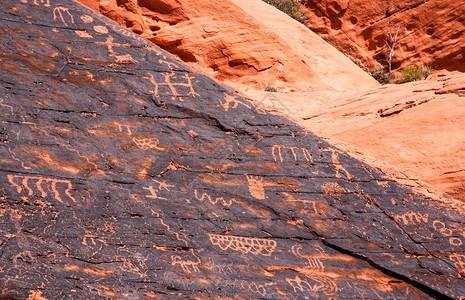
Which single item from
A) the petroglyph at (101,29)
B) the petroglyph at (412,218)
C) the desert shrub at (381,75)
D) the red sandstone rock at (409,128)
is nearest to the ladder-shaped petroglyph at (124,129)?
the petroglyph at (101,29)

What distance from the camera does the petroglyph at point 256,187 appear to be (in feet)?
10.8

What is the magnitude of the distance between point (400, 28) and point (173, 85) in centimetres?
917

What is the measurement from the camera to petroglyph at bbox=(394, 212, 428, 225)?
3.37 metres

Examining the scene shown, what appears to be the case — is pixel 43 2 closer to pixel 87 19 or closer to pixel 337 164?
pixel 87 19

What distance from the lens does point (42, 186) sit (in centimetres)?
288

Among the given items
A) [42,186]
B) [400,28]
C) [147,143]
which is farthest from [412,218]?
[400,28]

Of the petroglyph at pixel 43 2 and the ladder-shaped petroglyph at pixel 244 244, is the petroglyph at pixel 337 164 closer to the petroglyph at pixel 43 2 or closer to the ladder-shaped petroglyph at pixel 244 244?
the ladder-shaped petroglyph at pixel 244 244

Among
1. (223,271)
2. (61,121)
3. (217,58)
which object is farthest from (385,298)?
(217,58)

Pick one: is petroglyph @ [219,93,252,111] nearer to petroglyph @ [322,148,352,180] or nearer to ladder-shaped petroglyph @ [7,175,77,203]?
petroglyph @ [322,148,352,180]

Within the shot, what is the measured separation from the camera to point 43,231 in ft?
8.93

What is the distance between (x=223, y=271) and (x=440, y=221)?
6.58 feet

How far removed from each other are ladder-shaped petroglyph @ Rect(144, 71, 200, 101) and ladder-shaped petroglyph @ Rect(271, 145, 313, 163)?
0.92 meters

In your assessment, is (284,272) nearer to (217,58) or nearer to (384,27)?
(217,58)

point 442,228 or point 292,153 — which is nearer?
point 442,228
